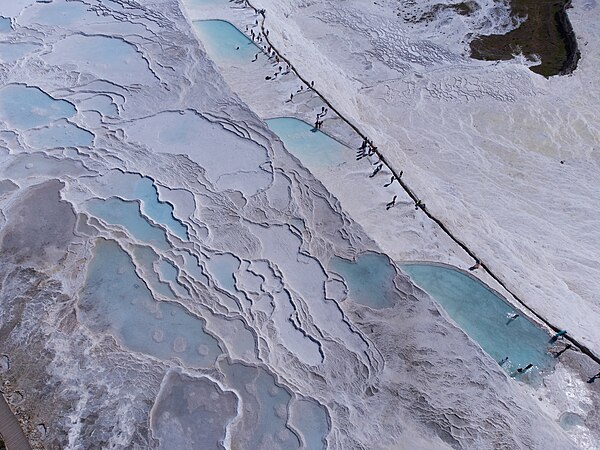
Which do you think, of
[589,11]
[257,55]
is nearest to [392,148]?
[257,55]

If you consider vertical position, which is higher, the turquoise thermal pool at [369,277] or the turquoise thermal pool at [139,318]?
the turquoise thermal pool at [369,277]

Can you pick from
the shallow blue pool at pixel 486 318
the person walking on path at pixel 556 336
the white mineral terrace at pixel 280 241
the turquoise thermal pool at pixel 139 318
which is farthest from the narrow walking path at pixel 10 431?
the person walking on path at pixel 556 336

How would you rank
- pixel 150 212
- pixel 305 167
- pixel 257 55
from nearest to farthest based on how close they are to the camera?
1. pixel 150 212
2. pixel 305 167
3. pixel 257 55

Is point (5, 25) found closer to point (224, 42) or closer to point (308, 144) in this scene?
point (224, 42)

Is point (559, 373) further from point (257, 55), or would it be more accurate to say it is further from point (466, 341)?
point (257, 55)

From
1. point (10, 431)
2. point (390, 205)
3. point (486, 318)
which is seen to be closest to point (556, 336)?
point (486, 318)

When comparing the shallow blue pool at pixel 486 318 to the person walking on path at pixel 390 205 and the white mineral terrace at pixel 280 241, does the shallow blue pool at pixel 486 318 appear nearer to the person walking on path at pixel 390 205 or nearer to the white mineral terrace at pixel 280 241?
the white mineral terrace at pixel 280 241
